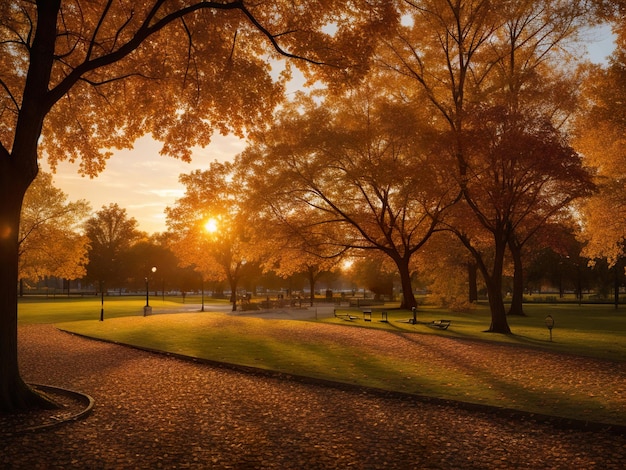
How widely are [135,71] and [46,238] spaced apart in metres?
35.1

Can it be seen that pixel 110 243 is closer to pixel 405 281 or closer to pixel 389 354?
pixel 405 281

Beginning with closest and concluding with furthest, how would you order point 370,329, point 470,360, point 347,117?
point 470,360, point 370,329, point 347,117

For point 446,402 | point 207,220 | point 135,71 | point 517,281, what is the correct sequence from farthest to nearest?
point 207,220 < point 517,281 < point 135,71 < point 446,402

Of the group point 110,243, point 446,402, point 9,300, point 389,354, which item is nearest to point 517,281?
point 389,354

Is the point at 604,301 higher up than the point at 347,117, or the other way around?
the point at 347,117

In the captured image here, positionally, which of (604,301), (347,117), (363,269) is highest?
(347,117)

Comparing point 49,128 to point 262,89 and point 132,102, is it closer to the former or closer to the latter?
point 132,102

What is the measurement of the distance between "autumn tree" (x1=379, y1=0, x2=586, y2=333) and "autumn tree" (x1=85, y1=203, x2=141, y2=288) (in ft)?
223

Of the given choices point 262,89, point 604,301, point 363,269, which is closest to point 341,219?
point 262,89

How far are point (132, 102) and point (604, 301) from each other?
202ft

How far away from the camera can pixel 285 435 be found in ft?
24.9

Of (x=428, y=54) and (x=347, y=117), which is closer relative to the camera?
(x=428, y=54)

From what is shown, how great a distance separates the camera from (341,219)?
116 ft

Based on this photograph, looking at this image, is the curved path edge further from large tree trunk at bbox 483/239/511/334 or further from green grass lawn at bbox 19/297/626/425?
large tree trunk at bbox 483/239/511/334
